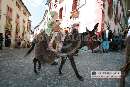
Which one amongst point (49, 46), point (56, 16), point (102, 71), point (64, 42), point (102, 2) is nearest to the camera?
point (64, 42)

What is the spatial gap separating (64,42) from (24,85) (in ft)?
7.05

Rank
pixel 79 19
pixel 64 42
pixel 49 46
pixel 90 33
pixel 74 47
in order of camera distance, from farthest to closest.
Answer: pixel 79 19 < pixel 49 46 < pixel 64 42 < pixel 74 47 < pixel 90 33

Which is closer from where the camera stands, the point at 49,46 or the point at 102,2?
the point at 49,46

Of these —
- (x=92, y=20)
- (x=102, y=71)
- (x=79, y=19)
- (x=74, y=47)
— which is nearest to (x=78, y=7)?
(x=79, y=19)

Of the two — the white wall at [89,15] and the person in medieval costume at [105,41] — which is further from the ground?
the white wall at [89,15]

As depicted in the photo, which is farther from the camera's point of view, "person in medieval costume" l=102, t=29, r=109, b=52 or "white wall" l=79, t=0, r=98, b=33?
A: "white wall" l=79, t=0, r=98, b=33

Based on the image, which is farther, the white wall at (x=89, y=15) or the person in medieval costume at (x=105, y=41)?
the white wall at (x=89, y=15)

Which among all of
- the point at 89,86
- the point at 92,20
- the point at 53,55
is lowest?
the point at 89,86

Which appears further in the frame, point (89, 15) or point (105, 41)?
point (89, 15)

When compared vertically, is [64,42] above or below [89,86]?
above

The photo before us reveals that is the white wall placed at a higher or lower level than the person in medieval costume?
higher

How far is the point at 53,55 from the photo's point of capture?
10.7 m

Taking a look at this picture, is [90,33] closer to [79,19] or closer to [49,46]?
[49,46]

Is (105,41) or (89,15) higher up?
(89,15)
